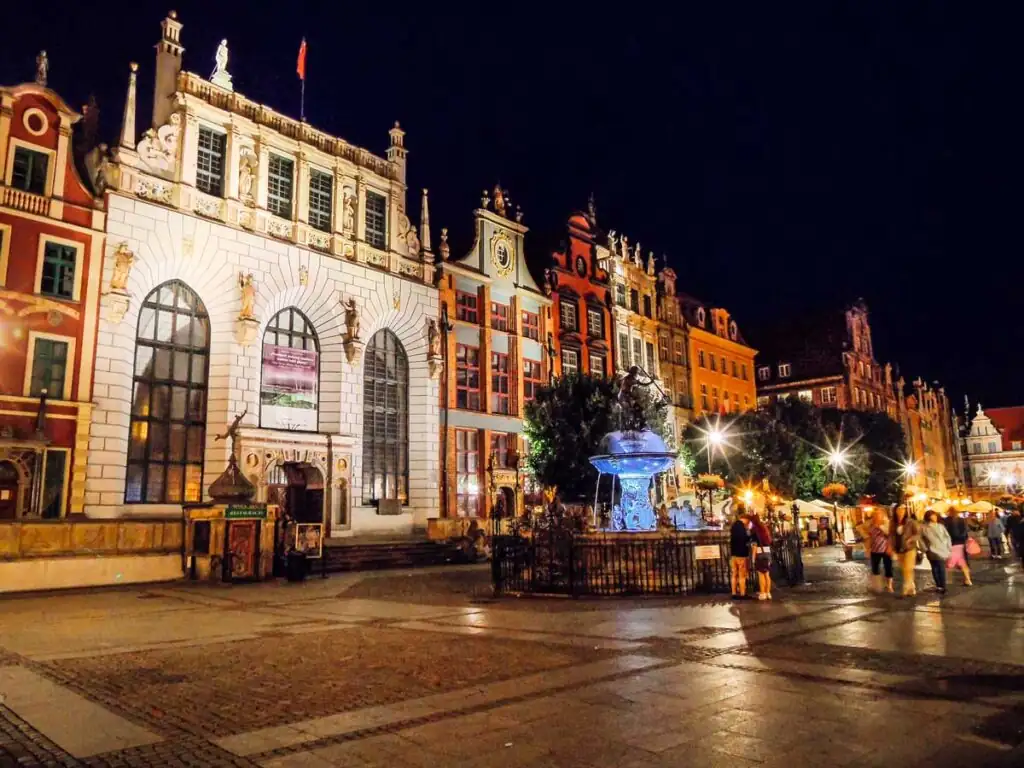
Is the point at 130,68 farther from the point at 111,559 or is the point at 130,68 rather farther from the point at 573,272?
the point at 573,272

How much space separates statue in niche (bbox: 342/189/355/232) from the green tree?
11.9m

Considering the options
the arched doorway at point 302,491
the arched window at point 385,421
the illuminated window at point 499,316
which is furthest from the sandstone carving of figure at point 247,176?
the illuminated window at point 499,316

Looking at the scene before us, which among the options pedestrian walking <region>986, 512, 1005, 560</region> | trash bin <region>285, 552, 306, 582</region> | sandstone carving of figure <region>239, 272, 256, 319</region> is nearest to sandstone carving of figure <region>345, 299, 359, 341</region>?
sandstone carving of figure <region>239, 272, 256, 319</region>

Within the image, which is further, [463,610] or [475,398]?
[475,398]

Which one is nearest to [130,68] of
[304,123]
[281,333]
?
[304,123]

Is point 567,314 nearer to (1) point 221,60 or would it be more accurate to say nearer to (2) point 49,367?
(1) point 221,60

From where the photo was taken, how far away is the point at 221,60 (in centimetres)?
3162

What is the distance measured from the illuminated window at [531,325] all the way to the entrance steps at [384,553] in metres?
15.1

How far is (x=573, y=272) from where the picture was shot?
46406 millimetres

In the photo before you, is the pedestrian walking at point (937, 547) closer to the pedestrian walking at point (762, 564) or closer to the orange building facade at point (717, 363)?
the pedestrian walking at point (762, 564)

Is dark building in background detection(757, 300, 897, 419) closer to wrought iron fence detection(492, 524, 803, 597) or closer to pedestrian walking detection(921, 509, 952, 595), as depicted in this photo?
pedestrian walking detection(921, 509, 952, 595)

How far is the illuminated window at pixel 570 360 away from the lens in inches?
1757

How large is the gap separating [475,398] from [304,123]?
15.5m

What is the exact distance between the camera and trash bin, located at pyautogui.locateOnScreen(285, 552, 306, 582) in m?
21.8
